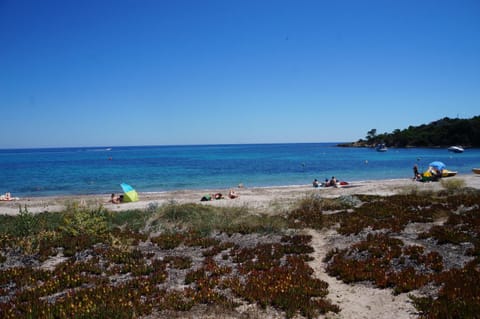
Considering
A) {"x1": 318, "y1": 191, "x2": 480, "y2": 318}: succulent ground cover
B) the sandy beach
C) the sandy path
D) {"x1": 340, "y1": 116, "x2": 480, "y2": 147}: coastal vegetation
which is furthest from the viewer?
{"x1": 340, "y1": 116, "x2": 480, "y2": 147}: coastal vegetation

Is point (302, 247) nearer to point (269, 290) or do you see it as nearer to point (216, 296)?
point (269, 290)

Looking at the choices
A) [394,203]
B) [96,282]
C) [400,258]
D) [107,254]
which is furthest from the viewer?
[394,203]

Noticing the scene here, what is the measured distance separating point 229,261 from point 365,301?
13.9ft

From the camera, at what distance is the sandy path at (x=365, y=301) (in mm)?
6625

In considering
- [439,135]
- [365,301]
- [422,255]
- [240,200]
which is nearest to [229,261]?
[365,301]

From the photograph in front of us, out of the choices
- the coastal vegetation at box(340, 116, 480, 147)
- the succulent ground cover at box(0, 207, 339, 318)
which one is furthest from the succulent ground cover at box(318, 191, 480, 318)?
the coastal vegetation at box(340, 116, 480, 147)

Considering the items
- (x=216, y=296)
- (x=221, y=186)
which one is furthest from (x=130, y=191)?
(x=216, y=296)

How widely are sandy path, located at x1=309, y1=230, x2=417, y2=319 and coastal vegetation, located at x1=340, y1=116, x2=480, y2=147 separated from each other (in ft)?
441

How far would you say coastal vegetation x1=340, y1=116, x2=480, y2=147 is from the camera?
116m

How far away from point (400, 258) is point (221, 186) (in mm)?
31515

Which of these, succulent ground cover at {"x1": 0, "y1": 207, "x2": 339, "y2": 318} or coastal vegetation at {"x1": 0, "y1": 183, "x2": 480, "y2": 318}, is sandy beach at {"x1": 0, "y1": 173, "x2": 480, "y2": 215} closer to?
coastal vegetation at {"x1": 0, "y1": 183, "x2": 480, "y2": 318}

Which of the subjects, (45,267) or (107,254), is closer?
(45,267)

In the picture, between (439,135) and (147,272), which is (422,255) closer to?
(147,272)

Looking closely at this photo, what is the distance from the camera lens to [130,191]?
26.6 m
